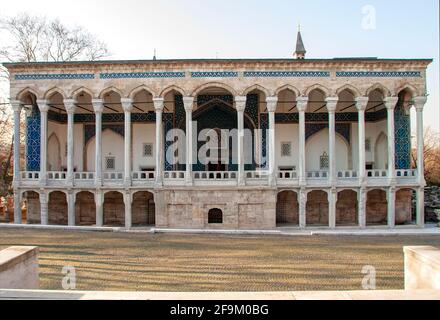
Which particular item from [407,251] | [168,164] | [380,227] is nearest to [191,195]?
[168,164]

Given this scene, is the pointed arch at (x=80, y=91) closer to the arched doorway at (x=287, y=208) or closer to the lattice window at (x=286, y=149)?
the lattice window at (x=286, y=149)

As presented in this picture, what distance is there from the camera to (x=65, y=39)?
31.3m

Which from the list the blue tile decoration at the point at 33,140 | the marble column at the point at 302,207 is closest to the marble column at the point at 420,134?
the marble column at the point at 302,207

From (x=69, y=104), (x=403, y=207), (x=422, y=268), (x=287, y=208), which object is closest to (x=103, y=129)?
(x=69, y=104)

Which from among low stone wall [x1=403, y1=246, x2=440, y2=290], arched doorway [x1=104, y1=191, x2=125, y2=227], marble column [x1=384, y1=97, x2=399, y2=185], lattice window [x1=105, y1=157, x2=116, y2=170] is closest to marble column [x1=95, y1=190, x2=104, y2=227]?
arched doorway [x1=104, y1=191, x2=125, y2=227]

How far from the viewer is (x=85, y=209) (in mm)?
22906

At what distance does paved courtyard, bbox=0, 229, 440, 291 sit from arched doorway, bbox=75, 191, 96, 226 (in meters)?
7.56

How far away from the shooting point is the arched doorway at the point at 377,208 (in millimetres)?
22469

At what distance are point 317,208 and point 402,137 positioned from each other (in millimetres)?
6282

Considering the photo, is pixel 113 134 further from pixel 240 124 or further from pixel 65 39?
pixel 65 39

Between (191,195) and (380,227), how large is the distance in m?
9.82

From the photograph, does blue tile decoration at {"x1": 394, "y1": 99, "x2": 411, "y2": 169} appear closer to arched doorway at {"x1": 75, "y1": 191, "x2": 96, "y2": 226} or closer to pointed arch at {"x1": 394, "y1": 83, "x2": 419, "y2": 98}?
pointed arch at {"x1": 394, "y1": 83, "x2": 419, "y2": 98}

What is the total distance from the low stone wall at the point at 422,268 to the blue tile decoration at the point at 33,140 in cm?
2050

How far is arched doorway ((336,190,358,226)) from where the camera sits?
73.4 feet
